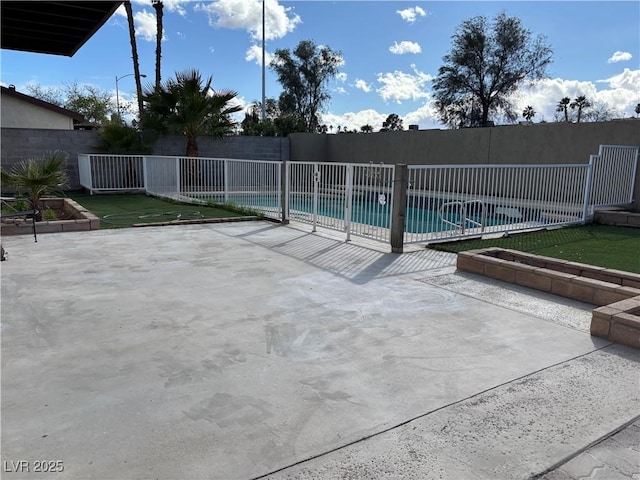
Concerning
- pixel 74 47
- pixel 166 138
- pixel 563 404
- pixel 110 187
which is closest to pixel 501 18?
pixel 166 138

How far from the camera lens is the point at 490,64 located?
2402 cm

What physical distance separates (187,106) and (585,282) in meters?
13.9

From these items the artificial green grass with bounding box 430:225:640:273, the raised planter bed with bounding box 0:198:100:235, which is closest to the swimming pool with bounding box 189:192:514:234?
the artificial green grass with bounding box 430:225:640:273

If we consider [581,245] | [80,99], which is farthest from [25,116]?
[80,99]

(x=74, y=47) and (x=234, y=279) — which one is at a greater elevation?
(x=74, y=47)

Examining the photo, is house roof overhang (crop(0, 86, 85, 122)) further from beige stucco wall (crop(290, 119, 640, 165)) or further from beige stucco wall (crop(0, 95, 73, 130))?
beige stucco wall (crop(290, 119, 640, 165))

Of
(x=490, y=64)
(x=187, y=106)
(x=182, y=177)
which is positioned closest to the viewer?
(x=182, y=177)

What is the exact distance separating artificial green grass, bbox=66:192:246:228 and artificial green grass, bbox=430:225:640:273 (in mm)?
5357

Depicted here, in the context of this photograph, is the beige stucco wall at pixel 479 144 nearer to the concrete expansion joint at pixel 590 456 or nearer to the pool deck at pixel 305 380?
the pool deck at pixel 305 380

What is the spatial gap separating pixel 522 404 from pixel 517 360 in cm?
59

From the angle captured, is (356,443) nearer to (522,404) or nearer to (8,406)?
(522,404)

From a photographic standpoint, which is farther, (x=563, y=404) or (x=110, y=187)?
(x=110, y=187)

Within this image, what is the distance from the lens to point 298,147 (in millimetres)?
20281

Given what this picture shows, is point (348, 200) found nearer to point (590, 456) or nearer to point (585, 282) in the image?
point (585, 282)
